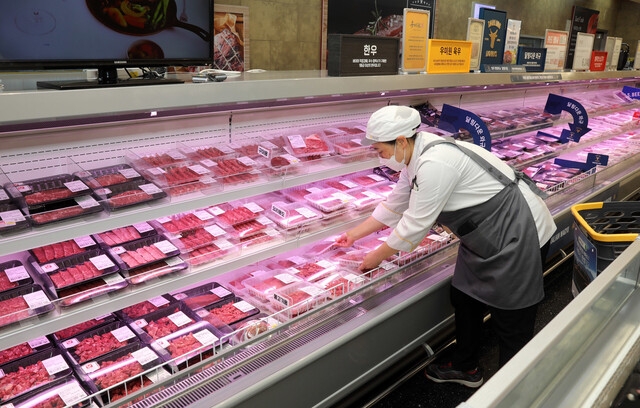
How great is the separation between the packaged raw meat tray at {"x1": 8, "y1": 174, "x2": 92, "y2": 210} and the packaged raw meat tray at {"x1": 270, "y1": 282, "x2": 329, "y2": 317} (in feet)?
3.60

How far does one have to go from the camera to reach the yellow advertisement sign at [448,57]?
3379mm

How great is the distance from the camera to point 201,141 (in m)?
2.87

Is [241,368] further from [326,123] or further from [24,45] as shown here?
[326,123]

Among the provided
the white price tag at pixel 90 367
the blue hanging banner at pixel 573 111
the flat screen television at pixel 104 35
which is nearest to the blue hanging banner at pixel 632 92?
the blue hanging banner at pixel 573 111

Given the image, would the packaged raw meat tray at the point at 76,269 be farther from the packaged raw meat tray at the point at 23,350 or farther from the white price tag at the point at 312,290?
the white price tag at the point at 312,290

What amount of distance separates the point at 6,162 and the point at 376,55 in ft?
6.77

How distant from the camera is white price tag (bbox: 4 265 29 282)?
2.15 m

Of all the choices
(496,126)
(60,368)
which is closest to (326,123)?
(496,126)

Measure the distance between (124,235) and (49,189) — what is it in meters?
0.48

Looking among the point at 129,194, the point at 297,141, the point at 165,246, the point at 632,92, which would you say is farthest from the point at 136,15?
the point at 632,92

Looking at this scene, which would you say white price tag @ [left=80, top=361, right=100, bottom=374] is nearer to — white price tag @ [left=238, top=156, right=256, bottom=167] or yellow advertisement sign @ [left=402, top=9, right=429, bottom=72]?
white price tag @ [left=238, top=156, right=256, bottom=167]

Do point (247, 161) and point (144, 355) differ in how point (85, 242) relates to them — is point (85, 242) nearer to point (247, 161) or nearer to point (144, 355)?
point (144, 355)

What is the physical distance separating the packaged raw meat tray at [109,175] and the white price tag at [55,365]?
768 mm

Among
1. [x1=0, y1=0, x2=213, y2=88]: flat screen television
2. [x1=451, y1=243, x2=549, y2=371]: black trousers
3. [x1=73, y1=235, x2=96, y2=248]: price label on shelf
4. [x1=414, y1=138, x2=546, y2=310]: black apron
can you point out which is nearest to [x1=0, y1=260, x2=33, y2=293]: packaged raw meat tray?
[x1=73, y1=235, x2=96, y2=248]: price label on shelf
